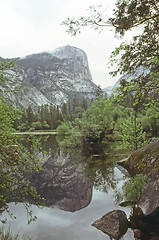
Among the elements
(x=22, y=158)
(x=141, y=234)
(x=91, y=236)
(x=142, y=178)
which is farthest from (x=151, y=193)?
(x=22, y=158)

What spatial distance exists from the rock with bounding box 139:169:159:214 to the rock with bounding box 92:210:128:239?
43.2 inches

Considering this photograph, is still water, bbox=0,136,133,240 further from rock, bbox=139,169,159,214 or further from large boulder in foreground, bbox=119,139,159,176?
large boulder in foreground, bbox=119,139,159,176

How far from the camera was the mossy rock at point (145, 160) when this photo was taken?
22.1ft

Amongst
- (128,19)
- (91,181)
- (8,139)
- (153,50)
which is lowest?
(91,181)

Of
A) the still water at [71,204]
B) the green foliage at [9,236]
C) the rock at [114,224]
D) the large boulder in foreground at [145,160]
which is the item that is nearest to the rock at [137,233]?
the still water at [71,204]

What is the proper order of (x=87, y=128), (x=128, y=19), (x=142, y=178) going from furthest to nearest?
(x=87, y=128)
(x=142, y=178)
(x=128, y=19)

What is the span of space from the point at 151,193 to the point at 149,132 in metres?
33.4

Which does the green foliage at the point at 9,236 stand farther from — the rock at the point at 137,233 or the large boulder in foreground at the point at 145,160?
Result: the large boulder in foreground at the point at 145,160

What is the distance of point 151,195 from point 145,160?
254cm

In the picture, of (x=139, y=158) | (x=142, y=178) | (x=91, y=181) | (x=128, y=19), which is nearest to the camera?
(x=128, y=19)

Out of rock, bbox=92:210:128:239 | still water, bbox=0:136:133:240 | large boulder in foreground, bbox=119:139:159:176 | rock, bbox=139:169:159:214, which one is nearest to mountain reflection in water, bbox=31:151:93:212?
still water, bbox=0:136:133:240

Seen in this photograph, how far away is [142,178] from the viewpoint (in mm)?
7020

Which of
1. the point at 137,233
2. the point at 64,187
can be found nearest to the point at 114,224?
the point at 137,233

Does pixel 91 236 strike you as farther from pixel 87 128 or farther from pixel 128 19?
pixel 87 128
